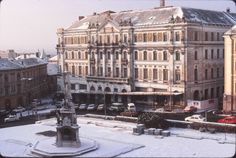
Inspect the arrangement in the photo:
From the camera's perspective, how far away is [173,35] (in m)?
52.5

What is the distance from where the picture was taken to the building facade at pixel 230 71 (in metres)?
46.0

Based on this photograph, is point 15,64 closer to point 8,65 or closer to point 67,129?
point 8,65

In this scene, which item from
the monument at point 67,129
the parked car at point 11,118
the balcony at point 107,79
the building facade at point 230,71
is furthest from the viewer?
the balcony at point 107,79

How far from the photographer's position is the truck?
49500 millimetres

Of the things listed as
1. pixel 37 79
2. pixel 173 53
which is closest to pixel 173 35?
pixel 173 53

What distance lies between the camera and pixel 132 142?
30.6 meters

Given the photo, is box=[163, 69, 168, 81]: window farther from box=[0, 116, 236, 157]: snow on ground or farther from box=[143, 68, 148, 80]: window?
box=[0, 116, 236, 157]: snow on ground

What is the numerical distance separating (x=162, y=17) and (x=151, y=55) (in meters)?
4.81

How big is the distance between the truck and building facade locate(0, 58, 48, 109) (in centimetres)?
1972

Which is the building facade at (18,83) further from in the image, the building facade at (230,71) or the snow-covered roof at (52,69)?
the building facade at (230,71)

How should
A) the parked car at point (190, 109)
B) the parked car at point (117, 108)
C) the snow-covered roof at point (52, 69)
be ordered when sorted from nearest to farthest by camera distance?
the parked car at point (190, 109) → the parked car at point (117, 108) → the snow-covered roof at point (52, 69)

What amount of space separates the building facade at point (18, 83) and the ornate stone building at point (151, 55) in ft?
19.1

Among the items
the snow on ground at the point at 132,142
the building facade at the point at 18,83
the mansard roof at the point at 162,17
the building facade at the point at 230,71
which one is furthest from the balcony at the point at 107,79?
the snow on ground at the point at 132,142

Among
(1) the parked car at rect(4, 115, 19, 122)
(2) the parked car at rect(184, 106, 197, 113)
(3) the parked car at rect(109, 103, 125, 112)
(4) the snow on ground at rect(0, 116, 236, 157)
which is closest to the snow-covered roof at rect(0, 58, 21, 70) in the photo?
(1) the parked car at rect(4, 115, 19, 122)
